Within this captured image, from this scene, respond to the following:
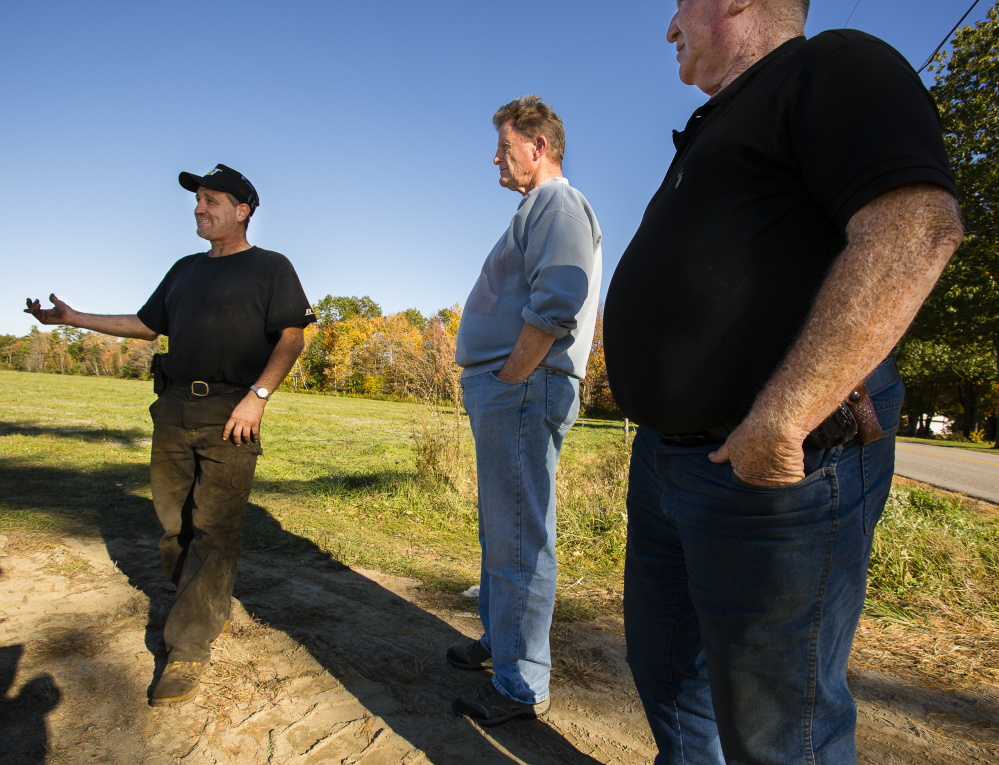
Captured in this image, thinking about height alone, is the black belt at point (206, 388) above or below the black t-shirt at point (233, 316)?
below

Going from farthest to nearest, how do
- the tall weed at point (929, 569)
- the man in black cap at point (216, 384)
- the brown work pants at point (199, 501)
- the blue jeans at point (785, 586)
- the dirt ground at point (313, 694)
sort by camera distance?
1. the tall weed at point (929, 569)
2. the man in black cap at point (216, 384)
3. the brown work pants at point (199, 501)
4. the dirt ground at point (313, 694)
5. the blue jeans at point (785, 586)

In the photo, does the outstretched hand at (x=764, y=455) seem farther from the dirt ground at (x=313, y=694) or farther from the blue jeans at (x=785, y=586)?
the dirt ground at (x=313, y=694)

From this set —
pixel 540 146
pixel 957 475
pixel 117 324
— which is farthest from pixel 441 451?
pixel 957 475

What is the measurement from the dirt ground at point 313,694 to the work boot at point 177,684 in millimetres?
50

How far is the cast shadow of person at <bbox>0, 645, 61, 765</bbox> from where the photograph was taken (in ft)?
6.61

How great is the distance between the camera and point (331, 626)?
316cm

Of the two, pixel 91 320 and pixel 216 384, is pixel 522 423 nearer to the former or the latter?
pixel 216 384

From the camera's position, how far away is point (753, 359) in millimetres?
1233

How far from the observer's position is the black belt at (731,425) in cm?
121

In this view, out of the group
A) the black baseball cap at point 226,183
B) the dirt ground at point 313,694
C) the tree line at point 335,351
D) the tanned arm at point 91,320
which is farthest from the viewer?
the tree line at point 335,351

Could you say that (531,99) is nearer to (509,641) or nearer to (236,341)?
(236,341)

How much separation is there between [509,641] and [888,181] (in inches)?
80.1

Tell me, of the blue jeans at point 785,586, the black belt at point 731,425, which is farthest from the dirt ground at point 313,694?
the black belt at point 731,425

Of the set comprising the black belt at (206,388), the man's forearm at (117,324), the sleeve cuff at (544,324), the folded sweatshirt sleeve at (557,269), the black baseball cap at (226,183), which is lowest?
the black belt at (206,388)
